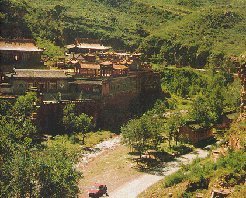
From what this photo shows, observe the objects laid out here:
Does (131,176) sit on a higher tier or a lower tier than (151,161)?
lower

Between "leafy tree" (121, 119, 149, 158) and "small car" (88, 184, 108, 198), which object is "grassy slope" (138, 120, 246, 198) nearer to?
"small car" (88, 184, 108, 198)

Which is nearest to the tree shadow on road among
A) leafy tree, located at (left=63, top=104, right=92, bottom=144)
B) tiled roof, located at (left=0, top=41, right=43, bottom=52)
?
leafy tree, located at (left=63, top=104, right=92, bottom=144)

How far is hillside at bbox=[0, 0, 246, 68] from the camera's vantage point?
69856 mm

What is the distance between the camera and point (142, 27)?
322 ft

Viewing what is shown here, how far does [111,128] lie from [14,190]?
26347mm

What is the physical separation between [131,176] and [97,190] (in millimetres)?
5544

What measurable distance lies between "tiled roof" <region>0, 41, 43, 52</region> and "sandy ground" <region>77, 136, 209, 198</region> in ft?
68.3

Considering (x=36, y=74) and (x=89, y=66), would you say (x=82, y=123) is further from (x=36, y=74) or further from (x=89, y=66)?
(x=89, y=66)

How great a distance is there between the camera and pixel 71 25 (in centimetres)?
8075

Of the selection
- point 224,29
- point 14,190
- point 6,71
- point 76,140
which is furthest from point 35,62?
point 224,29

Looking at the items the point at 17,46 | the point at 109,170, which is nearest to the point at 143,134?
the point at 109,170

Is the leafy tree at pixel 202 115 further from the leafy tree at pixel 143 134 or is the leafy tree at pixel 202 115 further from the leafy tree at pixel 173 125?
the leafy tree at pixel 143 134

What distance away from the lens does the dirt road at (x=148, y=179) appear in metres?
29.5

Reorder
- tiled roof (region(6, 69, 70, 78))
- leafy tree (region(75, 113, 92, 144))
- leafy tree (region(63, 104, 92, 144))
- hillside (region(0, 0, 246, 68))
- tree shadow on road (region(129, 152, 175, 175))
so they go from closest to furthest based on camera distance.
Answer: tree shadow on road (region(129, 152, 175, 175)), leafy tree (region(75, 113, 92, 144)), leafy tree (region(63, 104, 92, 144)), tiled roof (region(6, 69, 70, 78)), hillside (region(0, 0, 246, 68))
